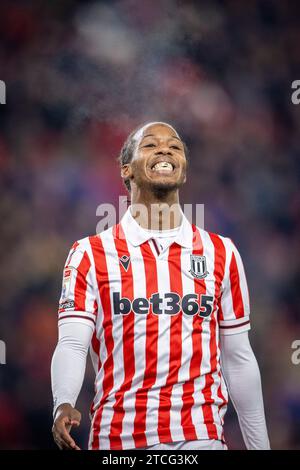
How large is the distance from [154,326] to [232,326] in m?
0.31

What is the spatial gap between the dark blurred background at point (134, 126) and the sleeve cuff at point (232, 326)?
67.4 inches

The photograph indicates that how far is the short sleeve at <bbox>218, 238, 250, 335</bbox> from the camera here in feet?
7.57

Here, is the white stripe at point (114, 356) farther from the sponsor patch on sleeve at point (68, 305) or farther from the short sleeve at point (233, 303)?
the short sleeve at point (233, 303)

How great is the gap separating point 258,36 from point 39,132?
1506 millimetres

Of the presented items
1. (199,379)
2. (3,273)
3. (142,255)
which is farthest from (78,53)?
(199,379)

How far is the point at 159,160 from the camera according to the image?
2381 mm

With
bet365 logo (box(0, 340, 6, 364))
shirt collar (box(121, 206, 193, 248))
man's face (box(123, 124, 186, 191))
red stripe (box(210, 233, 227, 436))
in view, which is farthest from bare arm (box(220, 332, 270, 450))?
bet365 logo (box(0, 340, 6, 364))

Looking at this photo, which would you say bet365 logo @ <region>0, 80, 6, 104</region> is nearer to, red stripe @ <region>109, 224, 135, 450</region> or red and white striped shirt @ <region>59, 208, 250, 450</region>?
red and white striped shirt @ <region>59, 208, 250, 450</region>

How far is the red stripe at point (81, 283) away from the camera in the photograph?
2168 mm

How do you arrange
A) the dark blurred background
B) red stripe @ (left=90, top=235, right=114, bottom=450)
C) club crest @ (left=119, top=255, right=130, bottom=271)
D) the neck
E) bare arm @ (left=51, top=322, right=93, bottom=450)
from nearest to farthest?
bare arm @ (left=51, top=322, right=93, bottom=450) → red stripe @ (left=90, top=235, right=114, bottom=450) → club crest @ (left=119, top=255, right=130, bottom=271) → the neck → the dark blurred background

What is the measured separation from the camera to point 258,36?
438cm

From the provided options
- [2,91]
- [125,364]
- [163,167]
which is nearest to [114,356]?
[125,364]

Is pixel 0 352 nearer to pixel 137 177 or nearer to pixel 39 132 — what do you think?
pixel 39 132

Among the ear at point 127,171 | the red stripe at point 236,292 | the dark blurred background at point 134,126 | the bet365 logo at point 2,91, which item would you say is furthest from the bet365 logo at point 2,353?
the red stripe at point 236,292
